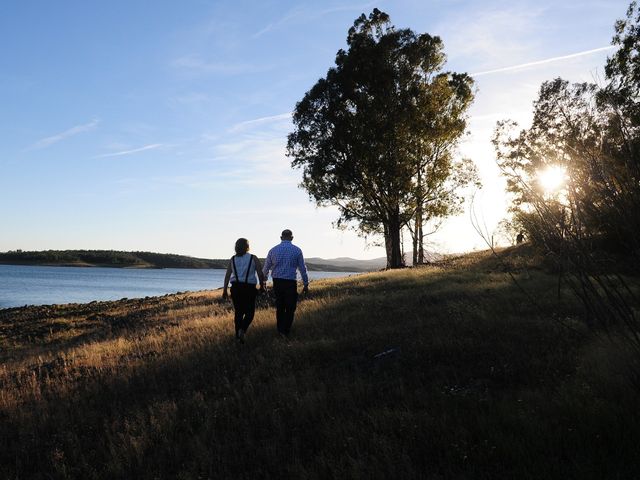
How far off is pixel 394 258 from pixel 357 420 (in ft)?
90.4

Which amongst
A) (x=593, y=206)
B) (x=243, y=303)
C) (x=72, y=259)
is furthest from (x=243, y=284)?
(x=72, y=259)

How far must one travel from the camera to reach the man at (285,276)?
35.4ft

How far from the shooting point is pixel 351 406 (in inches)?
229

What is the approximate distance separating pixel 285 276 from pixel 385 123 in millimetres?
19747

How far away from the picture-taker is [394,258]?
32562 millimetres

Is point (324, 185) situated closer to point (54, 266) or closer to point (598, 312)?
point (598, 312)

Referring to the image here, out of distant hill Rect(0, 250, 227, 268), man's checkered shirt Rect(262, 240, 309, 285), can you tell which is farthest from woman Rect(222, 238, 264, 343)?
distant hill Rect(0, 250, 227, 268)

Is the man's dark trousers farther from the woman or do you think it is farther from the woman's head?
the woman's head

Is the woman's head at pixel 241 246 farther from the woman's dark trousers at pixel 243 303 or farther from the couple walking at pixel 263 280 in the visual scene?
the woman's dark trousers at pixel 243 303

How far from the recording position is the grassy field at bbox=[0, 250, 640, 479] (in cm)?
439

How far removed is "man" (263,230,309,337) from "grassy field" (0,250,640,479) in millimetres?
509

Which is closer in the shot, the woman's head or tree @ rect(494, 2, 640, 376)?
tree @ rect(494, 2, 640, 376)

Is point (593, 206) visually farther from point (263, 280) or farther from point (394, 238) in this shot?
point (394, 238)

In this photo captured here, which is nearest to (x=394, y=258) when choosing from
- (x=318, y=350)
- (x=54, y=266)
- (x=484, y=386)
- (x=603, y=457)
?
(x=318, y=350)
